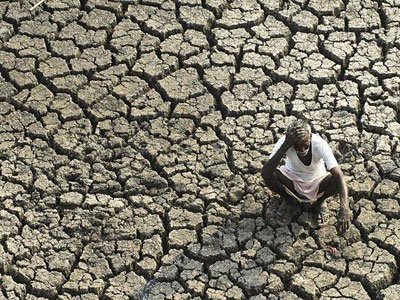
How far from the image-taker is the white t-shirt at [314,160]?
8.90m

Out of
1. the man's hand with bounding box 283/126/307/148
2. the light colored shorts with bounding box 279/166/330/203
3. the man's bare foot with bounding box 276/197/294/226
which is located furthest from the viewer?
the man's bare foot with bounding box 276/197/294/226

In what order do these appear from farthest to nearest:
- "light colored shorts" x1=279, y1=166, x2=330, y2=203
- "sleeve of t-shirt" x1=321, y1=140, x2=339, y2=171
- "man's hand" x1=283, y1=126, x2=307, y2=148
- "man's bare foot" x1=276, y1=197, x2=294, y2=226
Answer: "man's bare foot" x1=276, y1=197, x2=294, y2=226 → "light colored shorts" x1=279, y1=166, x2=330, y2=203 → "sleeve of t-shirt" x1=321, y1=140, x2=339, y2=171 → "man's hand" x1=283, y1=126, x2=307, y2=148

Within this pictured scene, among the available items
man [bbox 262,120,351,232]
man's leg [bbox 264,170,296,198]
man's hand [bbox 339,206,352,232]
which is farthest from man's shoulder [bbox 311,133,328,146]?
man's hand [bbox 339,206,352,232]

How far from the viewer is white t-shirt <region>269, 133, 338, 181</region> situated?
350 inches

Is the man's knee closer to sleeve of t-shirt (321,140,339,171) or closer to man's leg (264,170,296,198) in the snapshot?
man's leg (264,170,296,198)

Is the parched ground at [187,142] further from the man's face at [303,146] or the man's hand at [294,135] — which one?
the man's hand at [294,135]

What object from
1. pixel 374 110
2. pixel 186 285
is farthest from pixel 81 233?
pixel 374 110

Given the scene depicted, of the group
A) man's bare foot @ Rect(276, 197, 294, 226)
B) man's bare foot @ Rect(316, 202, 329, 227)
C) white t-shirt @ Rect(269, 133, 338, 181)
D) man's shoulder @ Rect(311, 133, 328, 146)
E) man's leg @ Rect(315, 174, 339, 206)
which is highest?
man's shoulder @ Rect(311, 133, 328, 146)

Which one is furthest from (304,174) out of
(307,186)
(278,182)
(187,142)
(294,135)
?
(187,142)

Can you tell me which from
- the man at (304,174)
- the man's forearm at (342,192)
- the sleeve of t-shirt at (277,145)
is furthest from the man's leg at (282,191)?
the man's forearm at (342,192)

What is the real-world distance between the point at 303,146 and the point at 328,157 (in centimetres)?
19

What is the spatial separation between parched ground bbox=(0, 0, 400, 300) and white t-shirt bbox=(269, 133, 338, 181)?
0.32 m

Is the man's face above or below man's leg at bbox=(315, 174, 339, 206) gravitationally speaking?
above

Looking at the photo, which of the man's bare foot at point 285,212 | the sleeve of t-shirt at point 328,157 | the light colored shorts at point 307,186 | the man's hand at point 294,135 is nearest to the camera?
the man's hand at point 294,135
